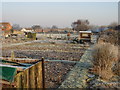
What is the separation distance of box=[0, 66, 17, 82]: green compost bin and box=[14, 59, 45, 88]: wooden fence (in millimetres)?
173

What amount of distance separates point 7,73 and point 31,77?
22.8 inches

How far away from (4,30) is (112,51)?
3630 cm

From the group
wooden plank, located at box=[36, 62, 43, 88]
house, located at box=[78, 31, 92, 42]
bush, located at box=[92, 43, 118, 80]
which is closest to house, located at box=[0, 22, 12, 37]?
house, located at box=[78, 31, 92, 42]

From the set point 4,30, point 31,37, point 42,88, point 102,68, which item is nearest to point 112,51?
point 102,68

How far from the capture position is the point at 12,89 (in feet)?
10.2

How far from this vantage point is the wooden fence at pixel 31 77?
10.4 ft

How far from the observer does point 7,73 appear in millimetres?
3291

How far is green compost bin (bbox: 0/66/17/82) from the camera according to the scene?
3219 millimetres

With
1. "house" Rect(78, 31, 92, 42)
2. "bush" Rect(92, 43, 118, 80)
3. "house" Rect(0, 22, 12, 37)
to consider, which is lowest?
"bush" Rect(92, 43, 118, 80)

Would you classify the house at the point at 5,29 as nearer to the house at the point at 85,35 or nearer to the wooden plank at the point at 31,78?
the house at the point at 85,35

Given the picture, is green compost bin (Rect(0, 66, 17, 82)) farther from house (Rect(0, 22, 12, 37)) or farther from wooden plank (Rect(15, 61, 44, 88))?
house (Rect(0, 22, 12, 37))

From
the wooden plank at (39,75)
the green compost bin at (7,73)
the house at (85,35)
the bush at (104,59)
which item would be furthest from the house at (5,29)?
the green compost bin at (7,73)

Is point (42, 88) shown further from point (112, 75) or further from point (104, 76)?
point (112, 75)

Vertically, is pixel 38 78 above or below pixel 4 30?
below
